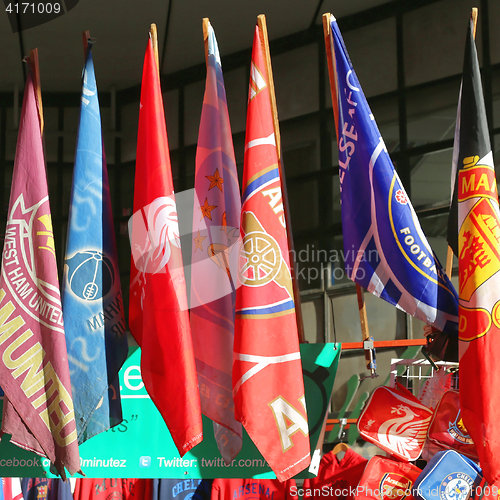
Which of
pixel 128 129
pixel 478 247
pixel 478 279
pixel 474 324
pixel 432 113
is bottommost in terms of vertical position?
pixel 474 324

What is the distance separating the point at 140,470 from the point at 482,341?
4.15 ft

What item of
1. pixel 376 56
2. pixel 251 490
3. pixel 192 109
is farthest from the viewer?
pixel 192 109

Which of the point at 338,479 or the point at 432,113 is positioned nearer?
the point at 338,479

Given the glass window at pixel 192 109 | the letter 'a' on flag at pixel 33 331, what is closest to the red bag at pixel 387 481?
the letter 'a' on flag at pixel 33 331

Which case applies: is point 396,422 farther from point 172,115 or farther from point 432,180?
point 172,115

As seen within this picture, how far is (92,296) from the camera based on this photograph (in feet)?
6.02

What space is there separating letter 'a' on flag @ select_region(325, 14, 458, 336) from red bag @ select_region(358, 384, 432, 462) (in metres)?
0.36

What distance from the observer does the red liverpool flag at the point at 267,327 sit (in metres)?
1.66

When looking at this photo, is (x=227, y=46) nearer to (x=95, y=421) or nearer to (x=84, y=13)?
(x=84, y=13)

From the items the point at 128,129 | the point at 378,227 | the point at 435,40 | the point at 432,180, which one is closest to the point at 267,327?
the point at 378,227

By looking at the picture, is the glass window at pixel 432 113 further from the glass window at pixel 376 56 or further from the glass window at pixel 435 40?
the glass window at pixel 376 56

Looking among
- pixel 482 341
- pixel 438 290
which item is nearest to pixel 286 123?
pixel 438 290

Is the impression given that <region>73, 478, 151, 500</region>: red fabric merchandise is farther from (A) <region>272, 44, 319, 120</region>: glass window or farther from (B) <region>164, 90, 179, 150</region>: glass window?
→ (A) <region>272, 44, 319, 120</region>: glass window

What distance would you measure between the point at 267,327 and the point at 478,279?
71 centimetres
